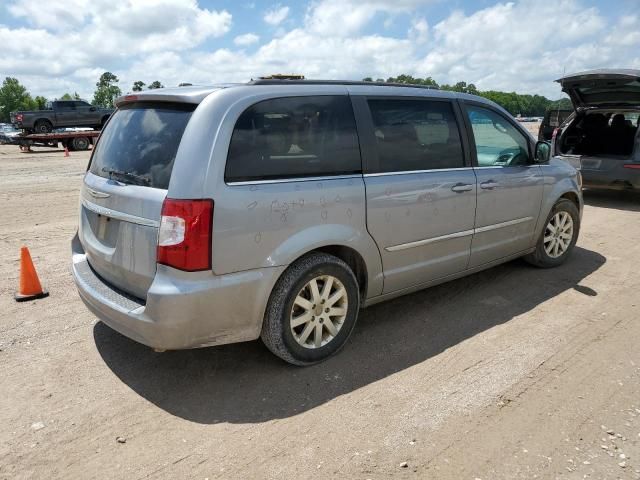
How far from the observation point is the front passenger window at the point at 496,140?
448 cm

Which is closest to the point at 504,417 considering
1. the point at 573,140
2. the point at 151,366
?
the point at 151,366

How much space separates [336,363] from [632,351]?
2110 millimetres

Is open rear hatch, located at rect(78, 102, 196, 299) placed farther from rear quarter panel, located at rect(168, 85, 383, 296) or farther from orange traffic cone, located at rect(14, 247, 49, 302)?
orange traffic cone, located at rect(14, 247, 49, 302)

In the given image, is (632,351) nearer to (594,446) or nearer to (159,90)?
(594,446)

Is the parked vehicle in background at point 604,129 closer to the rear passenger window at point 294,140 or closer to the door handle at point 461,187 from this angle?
the door handle at point 461,187

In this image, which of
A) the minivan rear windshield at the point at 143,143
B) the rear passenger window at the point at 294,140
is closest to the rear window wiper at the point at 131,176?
the minivan rear windshield at the point at 143,143

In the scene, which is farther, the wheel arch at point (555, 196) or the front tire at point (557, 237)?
the front tire at point (557, 237)

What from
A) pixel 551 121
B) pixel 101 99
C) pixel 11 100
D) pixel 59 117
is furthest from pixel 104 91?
pixel 551 121

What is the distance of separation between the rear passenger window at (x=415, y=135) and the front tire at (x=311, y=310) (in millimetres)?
812

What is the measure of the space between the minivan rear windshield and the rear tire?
2615 cm

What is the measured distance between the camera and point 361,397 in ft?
10.2

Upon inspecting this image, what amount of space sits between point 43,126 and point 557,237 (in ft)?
89.4

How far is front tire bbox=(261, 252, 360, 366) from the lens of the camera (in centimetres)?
322

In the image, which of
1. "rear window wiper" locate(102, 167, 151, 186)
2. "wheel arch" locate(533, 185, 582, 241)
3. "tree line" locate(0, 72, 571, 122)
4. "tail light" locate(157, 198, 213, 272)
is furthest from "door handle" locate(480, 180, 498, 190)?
"tree line" locate(0, 72, 571, 122)
